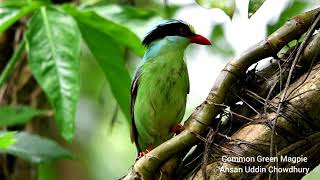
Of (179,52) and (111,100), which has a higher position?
(179,52)

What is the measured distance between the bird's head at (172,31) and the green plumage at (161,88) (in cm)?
3

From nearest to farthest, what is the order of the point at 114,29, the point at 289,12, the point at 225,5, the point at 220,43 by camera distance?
the point at 225,5, the point at 114,29, the point at 289,12, the point at 220,43

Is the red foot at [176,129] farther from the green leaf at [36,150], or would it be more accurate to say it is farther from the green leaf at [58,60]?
the green leaf at [36,150]

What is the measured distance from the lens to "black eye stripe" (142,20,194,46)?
10.3 ft

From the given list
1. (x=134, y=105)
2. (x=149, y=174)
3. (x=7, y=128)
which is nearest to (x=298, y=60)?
(x=149, y=174)

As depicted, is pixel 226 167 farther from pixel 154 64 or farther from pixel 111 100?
pixel 111 100

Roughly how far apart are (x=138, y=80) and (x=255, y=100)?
0.76 meters

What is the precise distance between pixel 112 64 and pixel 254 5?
1.23 m

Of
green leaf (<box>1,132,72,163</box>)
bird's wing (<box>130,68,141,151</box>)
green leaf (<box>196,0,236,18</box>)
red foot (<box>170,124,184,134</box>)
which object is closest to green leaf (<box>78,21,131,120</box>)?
bird's wing (<box>130,68,141,151</box>)

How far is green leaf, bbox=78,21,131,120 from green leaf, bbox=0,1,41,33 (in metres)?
0.27

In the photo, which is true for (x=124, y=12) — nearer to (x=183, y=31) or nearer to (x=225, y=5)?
(x=183, y=31)

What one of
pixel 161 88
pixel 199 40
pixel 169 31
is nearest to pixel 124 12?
pixel 169 31

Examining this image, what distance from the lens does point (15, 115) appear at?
3.65m

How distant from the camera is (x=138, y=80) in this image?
10.1 ft
